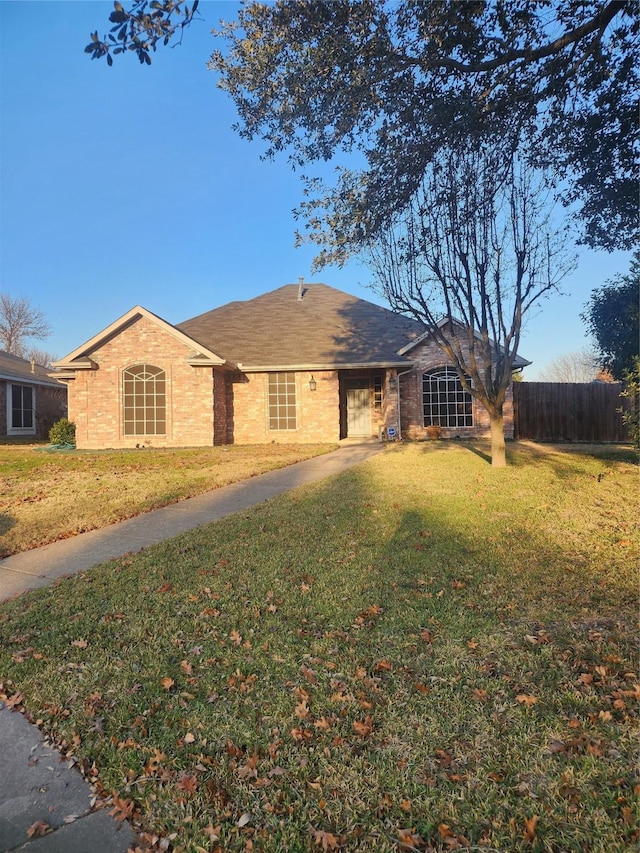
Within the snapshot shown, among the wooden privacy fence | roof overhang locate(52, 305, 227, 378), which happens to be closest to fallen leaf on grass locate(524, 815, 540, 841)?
roof overhang locate(52, 305, 227, 378)

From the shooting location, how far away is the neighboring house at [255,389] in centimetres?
1691

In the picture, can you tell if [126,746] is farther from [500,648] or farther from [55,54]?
[55,54]

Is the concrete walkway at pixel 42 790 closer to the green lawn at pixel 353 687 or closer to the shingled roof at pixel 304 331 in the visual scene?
the green lawn at pixel 353 687

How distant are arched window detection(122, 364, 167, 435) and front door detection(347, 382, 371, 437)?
23.4ft

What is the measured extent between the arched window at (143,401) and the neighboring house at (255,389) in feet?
0.12

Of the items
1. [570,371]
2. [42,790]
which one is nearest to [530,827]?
[42,790]

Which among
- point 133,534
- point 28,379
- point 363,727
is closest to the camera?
point 363,727

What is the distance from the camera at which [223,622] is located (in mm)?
3678

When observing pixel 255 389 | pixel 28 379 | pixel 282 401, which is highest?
pixel 28 379

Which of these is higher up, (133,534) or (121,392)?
(121,392)

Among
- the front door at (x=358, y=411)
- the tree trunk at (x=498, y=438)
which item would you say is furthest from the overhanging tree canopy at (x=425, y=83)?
the front door at (x=358, y=411)

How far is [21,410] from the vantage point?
2334cm

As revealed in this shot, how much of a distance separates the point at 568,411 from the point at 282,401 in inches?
407

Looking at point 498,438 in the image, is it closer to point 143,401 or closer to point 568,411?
point 568,411
